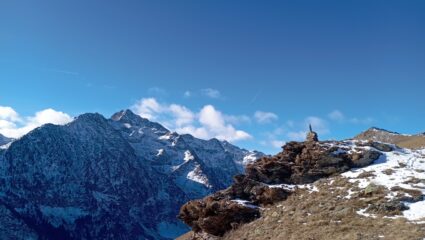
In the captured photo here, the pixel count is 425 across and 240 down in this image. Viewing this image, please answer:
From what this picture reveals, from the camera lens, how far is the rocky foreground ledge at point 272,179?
4450cm

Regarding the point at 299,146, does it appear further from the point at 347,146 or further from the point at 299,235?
the point at 299,235

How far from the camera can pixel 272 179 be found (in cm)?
4969

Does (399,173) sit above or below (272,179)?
below

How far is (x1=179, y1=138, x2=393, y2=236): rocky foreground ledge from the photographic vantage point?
44.5 metres

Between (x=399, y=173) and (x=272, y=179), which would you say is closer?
(x=399, y=173)

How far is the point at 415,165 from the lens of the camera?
1790 inches

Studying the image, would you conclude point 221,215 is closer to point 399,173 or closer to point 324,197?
point 324,197

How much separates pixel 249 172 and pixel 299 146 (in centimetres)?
716

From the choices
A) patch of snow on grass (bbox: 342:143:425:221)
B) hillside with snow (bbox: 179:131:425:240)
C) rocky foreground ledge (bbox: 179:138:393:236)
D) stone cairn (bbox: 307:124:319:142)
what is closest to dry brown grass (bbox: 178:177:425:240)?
hillside with snow (bbox: 179:131:425:240)

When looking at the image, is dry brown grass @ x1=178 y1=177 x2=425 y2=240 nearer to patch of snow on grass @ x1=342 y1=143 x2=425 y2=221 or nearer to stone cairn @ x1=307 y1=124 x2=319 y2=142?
patch of snow on grass @ x1=342 y1=143 x2=425 y2=221

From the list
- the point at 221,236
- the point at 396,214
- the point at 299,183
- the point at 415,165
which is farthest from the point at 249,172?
the point at 396,214

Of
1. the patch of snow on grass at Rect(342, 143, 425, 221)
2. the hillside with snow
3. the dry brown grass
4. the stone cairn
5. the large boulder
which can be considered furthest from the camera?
the stone cairn

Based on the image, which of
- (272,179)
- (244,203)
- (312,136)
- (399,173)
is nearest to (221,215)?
(244,203)

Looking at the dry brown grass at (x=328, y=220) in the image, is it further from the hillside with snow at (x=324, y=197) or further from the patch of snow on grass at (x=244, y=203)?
the patch of snow on grass at (x=244, y=203)
